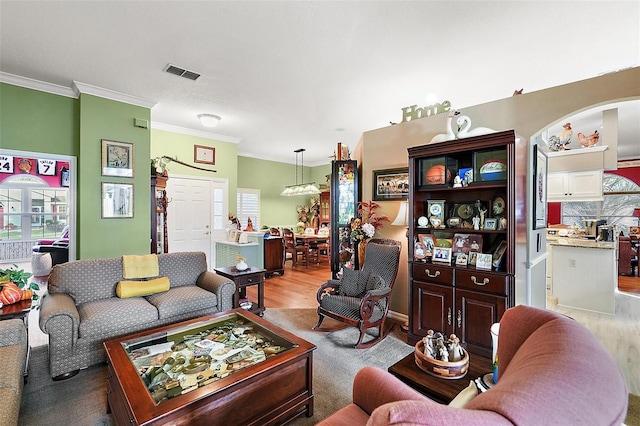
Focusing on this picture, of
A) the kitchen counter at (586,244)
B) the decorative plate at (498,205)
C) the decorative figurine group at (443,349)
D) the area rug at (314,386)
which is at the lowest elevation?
the area rug at (314,386)

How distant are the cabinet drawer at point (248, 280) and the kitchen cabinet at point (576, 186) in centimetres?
571

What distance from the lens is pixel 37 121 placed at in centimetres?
380

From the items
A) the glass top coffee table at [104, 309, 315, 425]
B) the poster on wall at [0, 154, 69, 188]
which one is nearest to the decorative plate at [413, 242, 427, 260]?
the glass top coffee table at [104, 309, 315, 425]

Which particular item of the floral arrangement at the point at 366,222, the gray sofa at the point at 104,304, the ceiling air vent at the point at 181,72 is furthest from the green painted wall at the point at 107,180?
the floral arrangement at the point at 366,222

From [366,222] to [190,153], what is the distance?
4.06 meters

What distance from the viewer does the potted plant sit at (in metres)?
2.26

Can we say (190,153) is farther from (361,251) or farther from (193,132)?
(361,251)

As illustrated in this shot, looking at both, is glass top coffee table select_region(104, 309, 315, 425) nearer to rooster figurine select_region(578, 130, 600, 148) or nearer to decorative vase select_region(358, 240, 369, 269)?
decorative vase select_region(358, 240, 369, 269)

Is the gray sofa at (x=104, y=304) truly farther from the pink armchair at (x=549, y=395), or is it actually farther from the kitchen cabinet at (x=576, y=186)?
the kitchen cabinet at (x=576, y=186)

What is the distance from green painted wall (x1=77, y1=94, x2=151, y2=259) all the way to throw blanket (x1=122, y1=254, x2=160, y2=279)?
49.8 inches

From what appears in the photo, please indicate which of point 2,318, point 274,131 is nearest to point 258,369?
point 2,318

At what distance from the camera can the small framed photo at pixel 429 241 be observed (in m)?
2.99

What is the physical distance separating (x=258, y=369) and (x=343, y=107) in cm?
378

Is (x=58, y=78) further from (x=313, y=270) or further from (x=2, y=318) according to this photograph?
(x=313, y=270)
